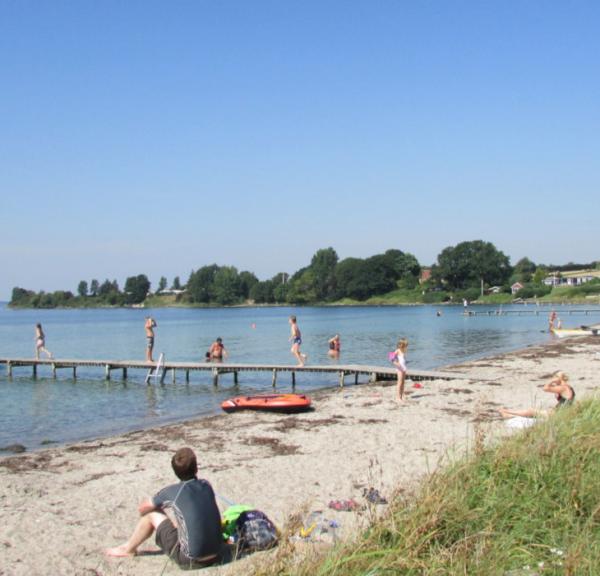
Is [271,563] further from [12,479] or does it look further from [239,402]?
[239,402]

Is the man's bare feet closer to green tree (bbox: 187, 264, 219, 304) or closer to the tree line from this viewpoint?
the tree line

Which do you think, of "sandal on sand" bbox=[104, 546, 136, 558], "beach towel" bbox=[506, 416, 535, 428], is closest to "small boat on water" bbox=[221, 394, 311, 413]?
"beach towel" bbox=[506, 416, 535, 428]

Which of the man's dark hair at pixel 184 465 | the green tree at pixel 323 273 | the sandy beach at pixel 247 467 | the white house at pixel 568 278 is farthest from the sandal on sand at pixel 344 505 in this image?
the green tree at pixel 323 273

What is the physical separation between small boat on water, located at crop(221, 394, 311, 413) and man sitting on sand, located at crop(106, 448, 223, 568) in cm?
945

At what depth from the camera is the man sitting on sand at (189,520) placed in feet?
20.3

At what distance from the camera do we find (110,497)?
920 cm

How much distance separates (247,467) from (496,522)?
5815mm

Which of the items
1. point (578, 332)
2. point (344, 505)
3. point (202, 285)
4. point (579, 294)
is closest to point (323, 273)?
point (202, 285)

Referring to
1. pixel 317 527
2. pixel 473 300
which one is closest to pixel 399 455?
pixel 317 527

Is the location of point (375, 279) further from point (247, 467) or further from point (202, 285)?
point (247, 467)

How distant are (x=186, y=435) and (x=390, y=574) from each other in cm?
1000

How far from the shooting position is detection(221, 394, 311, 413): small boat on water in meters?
15.9

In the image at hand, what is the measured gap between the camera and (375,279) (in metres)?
152

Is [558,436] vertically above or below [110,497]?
above
